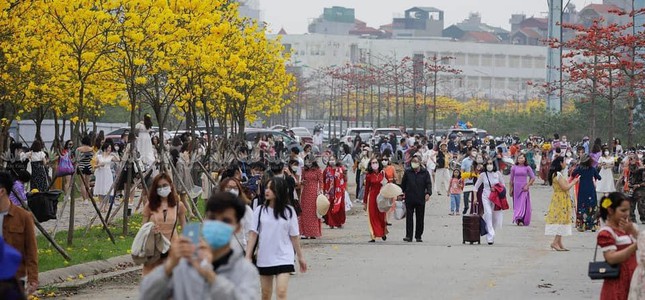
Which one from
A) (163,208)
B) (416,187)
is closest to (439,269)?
(416,187)

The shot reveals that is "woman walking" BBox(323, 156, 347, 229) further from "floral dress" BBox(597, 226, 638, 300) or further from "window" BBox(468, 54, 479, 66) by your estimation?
"window" BBox(468, 54, 479, 66)

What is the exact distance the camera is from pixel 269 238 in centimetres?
1207

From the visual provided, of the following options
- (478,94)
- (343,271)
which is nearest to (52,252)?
(343,271)

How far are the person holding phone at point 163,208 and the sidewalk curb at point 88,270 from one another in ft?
13.8

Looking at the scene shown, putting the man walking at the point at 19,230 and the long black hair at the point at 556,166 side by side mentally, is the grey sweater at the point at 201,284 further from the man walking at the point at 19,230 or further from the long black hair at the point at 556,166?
the long black hair at the point at 556,166

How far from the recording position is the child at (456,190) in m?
30.7

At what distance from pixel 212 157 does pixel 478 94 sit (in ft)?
335

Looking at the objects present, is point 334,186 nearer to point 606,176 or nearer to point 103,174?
point 103,174

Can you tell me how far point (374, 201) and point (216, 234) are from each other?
674 inches

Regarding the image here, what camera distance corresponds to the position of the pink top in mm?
30547

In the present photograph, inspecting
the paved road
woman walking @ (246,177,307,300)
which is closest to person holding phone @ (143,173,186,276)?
woman walking @ (246,177,307,300)

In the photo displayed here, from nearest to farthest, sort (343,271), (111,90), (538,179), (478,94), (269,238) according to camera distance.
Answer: (269,238) → (343,271) → (111,90) → (538,179) → (478,94)

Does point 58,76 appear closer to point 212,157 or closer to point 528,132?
point 212,157

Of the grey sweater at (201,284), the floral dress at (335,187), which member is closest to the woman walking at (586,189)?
the floral dress at (335,187)
